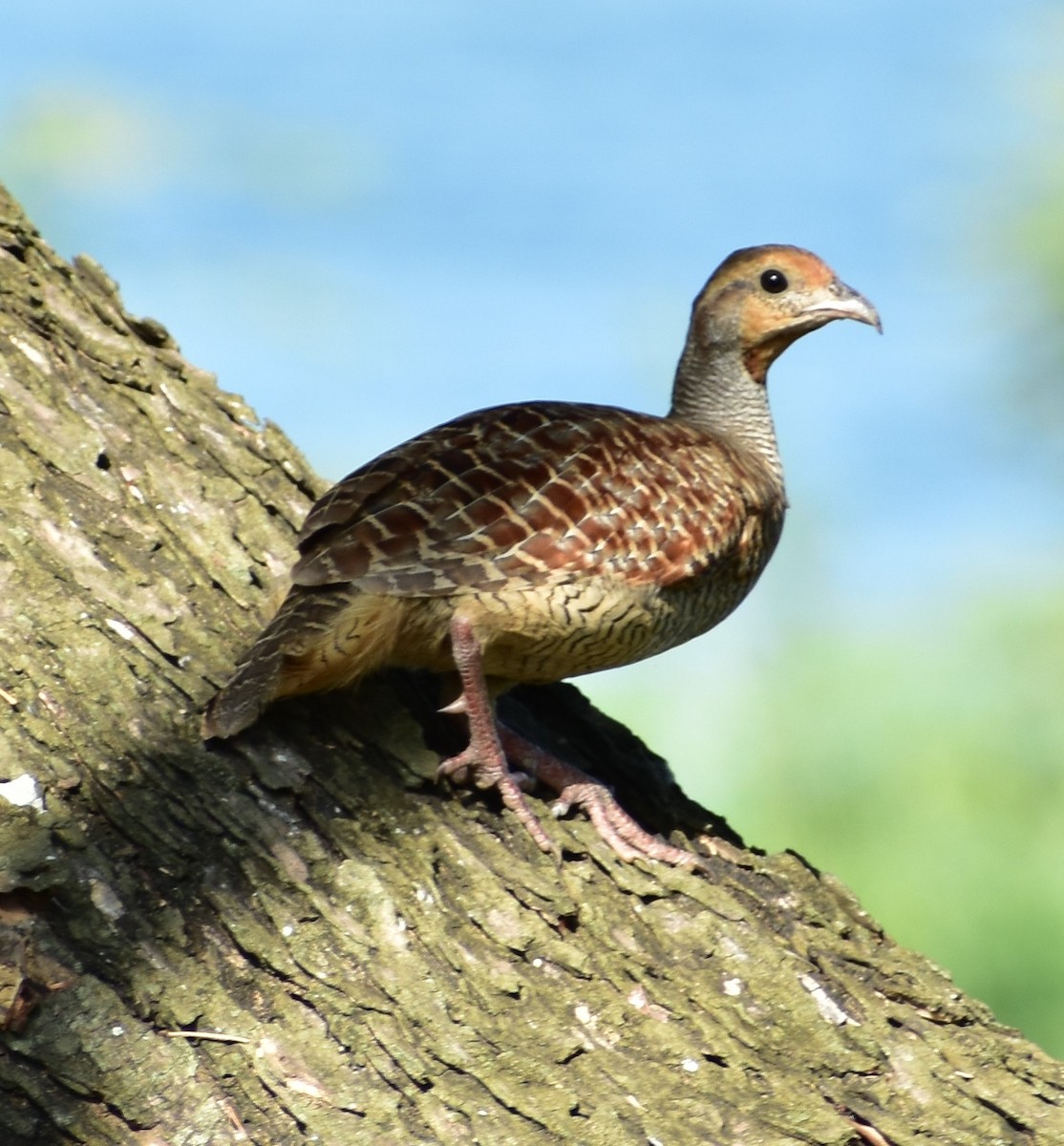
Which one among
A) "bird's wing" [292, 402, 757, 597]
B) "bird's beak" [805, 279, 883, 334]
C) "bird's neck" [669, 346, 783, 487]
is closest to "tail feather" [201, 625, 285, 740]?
"bird's wing" [292, 402, 757, 597]

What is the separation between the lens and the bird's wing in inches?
134

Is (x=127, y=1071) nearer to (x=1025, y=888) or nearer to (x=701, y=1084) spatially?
(x=701, y=1084)

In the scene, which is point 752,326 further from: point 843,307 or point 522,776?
point 522,776

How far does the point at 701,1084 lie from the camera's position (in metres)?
2.88

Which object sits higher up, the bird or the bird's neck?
the bird's neck

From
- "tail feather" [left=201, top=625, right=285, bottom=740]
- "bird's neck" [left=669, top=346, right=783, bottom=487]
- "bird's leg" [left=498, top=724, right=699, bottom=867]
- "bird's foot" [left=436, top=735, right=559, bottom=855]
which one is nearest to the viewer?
"tail feather" [left=201, top=625, right=285, bottom=740]

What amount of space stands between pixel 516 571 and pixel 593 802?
0.55 metres

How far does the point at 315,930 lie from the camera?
285 cm

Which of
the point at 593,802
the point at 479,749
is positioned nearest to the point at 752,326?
the point at 593,802

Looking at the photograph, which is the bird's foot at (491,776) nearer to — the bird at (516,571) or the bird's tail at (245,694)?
the bird at (516,571)

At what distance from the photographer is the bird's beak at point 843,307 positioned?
4.60 meters

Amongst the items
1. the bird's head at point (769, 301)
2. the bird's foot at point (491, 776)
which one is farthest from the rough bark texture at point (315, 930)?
the bird's head at point (769, 301)

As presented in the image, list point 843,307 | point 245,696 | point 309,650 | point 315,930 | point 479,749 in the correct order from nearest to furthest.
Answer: point 315,930
point 245,696
point 309,650
point 479,749
point 843,307

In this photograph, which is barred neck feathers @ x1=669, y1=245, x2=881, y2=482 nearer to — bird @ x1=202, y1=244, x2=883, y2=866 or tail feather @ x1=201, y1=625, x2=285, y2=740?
bird @ x1=202, y1=244, x2=883, y2=866
